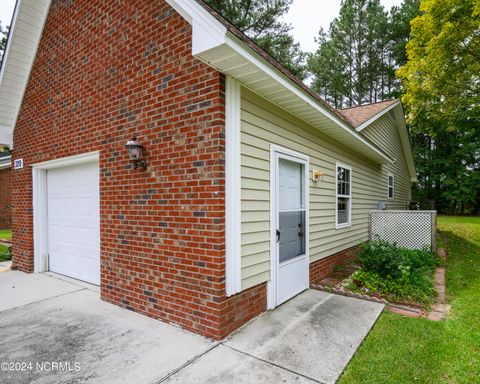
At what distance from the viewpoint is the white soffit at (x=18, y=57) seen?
5.52 metres

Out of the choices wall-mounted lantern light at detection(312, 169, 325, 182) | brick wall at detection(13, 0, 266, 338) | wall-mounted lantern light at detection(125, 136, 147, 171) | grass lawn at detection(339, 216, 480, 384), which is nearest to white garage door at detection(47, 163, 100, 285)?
brick wall at detection(13, 0, 266, 338)

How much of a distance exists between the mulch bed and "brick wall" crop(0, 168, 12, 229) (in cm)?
1545

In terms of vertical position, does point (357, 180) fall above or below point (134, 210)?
above

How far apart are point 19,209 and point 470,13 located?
43.9 feet

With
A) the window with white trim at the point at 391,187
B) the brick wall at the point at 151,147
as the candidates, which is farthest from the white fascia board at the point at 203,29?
the window with white trim at the point at 391,187

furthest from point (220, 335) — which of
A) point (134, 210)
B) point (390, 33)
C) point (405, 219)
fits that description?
point (390, 33)

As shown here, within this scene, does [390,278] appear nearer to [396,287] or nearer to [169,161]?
[396,287]

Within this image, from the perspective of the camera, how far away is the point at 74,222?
17.7 feet

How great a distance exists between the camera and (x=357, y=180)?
773cm

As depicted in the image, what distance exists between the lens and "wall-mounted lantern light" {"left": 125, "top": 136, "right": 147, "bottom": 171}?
374cm

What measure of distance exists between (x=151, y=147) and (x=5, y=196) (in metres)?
14.5

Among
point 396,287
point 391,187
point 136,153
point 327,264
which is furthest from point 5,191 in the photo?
point 391,187

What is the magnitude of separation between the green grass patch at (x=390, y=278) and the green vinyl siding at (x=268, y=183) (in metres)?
0.80

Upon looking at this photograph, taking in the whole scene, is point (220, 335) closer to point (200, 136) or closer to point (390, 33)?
point (200, 136)
